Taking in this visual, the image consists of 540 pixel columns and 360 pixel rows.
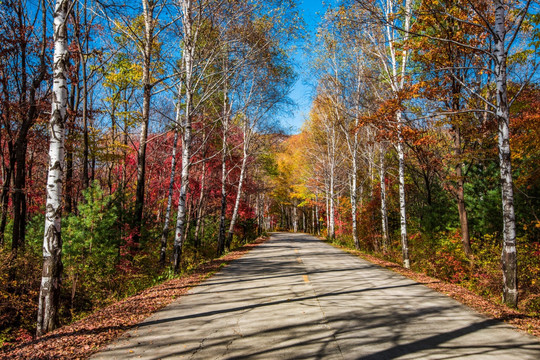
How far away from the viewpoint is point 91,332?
199 inches

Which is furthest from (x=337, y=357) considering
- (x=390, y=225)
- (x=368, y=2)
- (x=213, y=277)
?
(x=390, y=225)

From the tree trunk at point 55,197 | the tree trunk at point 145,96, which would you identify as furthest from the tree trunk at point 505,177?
the tree trunk at point 145,96

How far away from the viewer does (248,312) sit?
6117 mm

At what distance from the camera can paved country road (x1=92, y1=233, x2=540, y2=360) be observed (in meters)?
4.24

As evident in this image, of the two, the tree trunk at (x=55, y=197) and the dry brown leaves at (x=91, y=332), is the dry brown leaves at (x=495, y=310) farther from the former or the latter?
the tree trunk at (x=55, y=197)

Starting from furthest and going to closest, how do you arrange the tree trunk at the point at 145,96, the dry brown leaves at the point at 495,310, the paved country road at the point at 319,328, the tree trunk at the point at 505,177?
the tree trunk at the point at 145,96
the tree trunk at the point at 505,177
the dry brown leaves at the point at 495,310
the paved country road at the point at 319,328

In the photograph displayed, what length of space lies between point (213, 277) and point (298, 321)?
5.30 m

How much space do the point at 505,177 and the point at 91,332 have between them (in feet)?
29.3

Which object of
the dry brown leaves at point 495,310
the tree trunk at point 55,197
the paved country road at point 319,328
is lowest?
the dry brown leaves at point 495,310

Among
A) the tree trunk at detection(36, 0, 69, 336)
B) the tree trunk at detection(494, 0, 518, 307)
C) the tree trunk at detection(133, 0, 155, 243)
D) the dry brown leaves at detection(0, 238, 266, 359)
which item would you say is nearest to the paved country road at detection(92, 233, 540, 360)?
the dry brown leaves at detection(0, 238, 266, 359)

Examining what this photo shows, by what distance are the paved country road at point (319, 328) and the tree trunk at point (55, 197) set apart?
1731mm

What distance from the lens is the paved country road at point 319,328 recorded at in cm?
424

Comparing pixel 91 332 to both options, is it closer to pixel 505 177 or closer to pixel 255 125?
pixel 505 177

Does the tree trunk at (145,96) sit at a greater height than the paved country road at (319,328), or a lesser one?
greater
